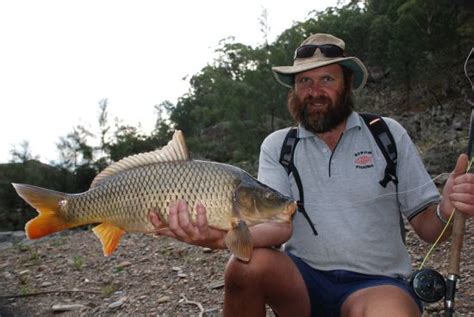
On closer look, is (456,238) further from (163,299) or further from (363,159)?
(163,299)

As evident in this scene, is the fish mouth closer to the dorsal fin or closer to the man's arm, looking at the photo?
the dorsal fin

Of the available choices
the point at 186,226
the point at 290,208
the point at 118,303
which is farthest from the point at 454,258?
the point at 118,303

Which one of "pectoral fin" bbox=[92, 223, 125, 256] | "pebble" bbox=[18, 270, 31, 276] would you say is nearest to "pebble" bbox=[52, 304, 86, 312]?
"pebble" bbox=[18, 270, 31, 276]

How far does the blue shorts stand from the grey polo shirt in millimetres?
39

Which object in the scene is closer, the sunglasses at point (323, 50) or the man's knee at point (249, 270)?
the man's knee at point (249, 270)

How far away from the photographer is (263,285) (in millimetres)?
2676

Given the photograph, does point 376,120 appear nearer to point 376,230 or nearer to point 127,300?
point 376,230

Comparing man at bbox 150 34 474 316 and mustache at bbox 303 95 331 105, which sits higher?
mustache at bbox 303 95 331 105

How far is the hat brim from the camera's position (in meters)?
3.07

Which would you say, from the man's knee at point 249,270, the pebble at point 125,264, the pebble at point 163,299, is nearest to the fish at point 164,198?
the man's knee at point 249,270

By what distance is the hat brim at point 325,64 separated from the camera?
10.1 feet

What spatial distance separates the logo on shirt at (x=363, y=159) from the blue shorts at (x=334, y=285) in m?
0.59

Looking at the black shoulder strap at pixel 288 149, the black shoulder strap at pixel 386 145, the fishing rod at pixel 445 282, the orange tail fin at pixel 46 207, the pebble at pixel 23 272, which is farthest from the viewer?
the pebble at pixel 23 272

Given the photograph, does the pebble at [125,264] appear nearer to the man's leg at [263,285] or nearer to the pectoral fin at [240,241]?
the man's leg at [263,285]
